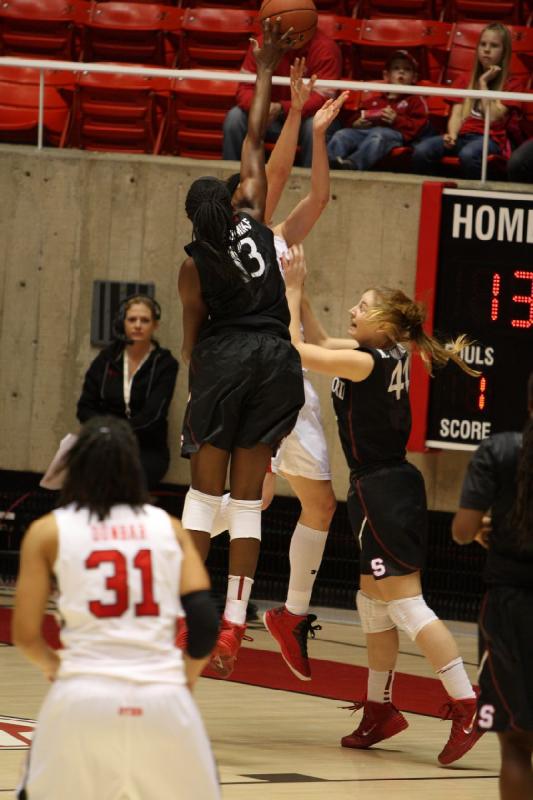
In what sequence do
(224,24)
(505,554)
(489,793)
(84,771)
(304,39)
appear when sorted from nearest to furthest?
(84,771) < (505,554) < (489,793) < (304,39) < (224,24)

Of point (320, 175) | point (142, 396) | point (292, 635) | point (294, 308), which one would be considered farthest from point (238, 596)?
point (142, 396)

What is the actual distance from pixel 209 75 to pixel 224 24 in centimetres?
206

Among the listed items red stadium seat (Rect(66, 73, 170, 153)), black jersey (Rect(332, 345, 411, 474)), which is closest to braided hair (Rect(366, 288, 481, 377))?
black jersey (Rect(332, 345, 411, 474))

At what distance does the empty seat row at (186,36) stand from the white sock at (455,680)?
20.7 ft

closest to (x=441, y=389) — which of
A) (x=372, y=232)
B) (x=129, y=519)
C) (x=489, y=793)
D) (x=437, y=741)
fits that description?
(x=372, y=232)

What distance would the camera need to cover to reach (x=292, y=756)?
223 inches

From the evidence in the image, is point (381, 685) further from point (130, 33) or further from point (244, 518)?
point (130, 33)

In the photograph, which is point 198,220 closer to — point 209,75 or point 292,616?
point 292,616

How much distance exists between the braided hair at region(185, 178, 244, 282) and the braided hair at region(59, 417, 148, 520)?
2156 mm

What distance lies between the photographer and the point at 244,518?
18.9ft

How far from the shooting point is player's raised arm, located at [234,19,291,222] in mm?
6027

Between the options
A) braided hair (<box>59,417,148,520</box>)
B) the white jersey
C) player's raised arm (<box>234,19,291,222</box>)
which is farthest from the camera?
player's raised arm (<box>234,19,291,222</box>)

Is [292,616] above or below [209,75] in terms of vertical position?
below

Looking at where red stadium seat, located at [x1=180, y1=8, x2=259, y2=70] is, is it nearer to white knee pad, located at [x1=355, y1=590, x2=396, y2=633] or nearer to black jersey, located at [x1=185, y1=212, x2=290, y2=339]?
black jersey, located at [x1=185, y1=212, x2=290, y2=339]
